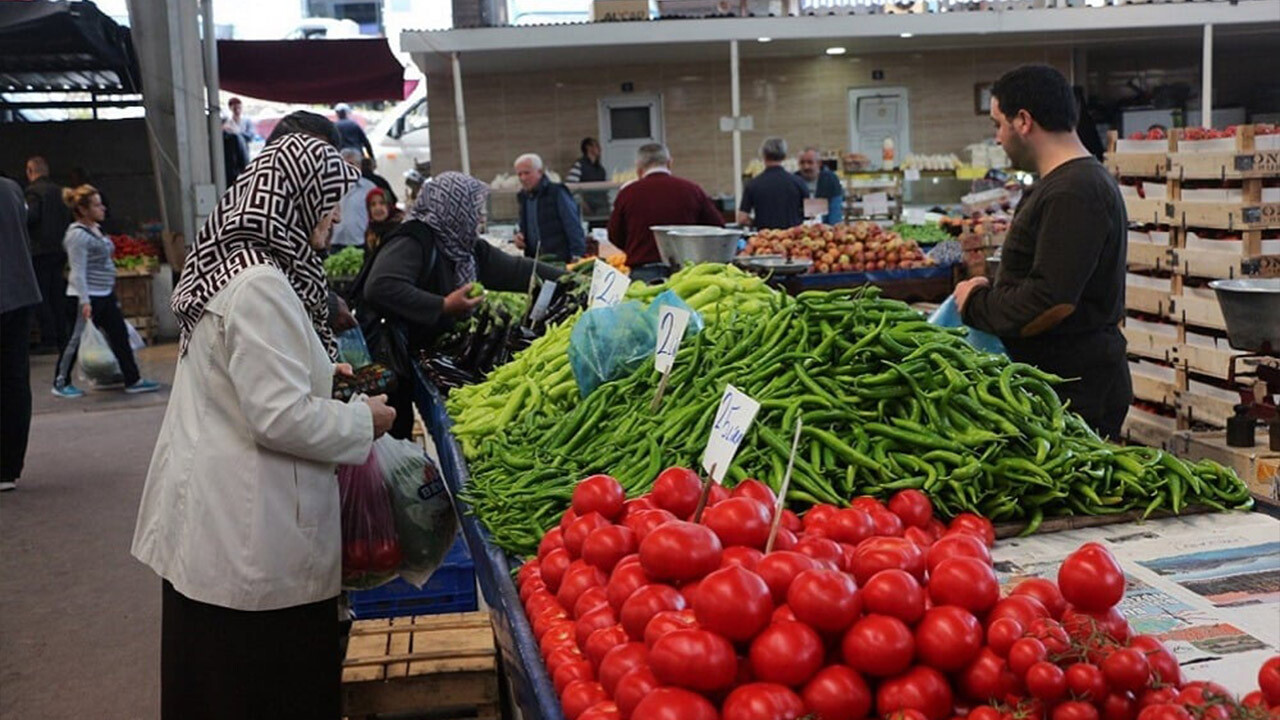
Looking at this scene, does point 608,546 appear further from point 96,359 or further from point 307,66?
point 307,66

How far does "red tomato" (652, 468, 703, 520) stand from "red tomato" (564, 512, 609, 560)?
12cm

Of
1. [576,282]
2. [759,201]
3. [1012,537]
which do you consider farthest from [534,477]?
[759,201]

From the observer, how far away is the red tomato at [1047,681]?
66.7 inches

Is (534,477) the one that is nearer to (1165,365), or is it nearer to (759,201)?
(1165,365)

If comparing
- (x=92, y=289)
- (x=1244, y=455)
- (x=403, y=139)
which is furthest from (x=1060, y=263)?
(x=403, y=139)

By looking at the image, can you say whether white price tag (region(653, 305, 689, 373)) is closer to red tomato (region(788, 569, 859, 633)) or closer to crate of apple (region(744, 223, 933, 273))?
red tomato (region(788, 569, 859, 633))

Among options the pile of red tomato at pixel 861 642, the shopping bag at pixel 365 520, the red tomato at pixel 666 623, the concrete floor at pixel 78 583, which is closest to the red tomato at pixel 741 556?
the pile of red tomato at pixel 861 642

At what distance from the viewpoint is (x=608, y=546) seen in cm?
239

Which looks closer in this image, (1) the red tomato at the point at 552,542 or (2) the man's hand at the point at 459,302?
(1) the red tomato at the point at 552,542

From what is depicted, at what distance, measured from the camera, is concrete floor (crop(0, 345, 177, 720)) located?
5258 mm

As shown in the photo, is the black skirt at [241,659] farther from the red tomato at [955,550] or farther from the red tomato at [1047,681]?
the red tomato at [1047,681]

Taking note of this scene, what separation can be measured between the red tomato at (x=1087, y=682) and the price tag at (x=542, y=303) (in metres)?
4.42

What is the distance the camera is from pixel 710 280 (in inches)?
193

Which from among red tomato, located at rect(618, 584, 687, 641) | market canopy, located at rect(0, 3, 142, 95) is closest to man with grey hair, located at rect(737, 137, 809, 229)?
market canopy, located at rect(0, 3, 142, 95)
